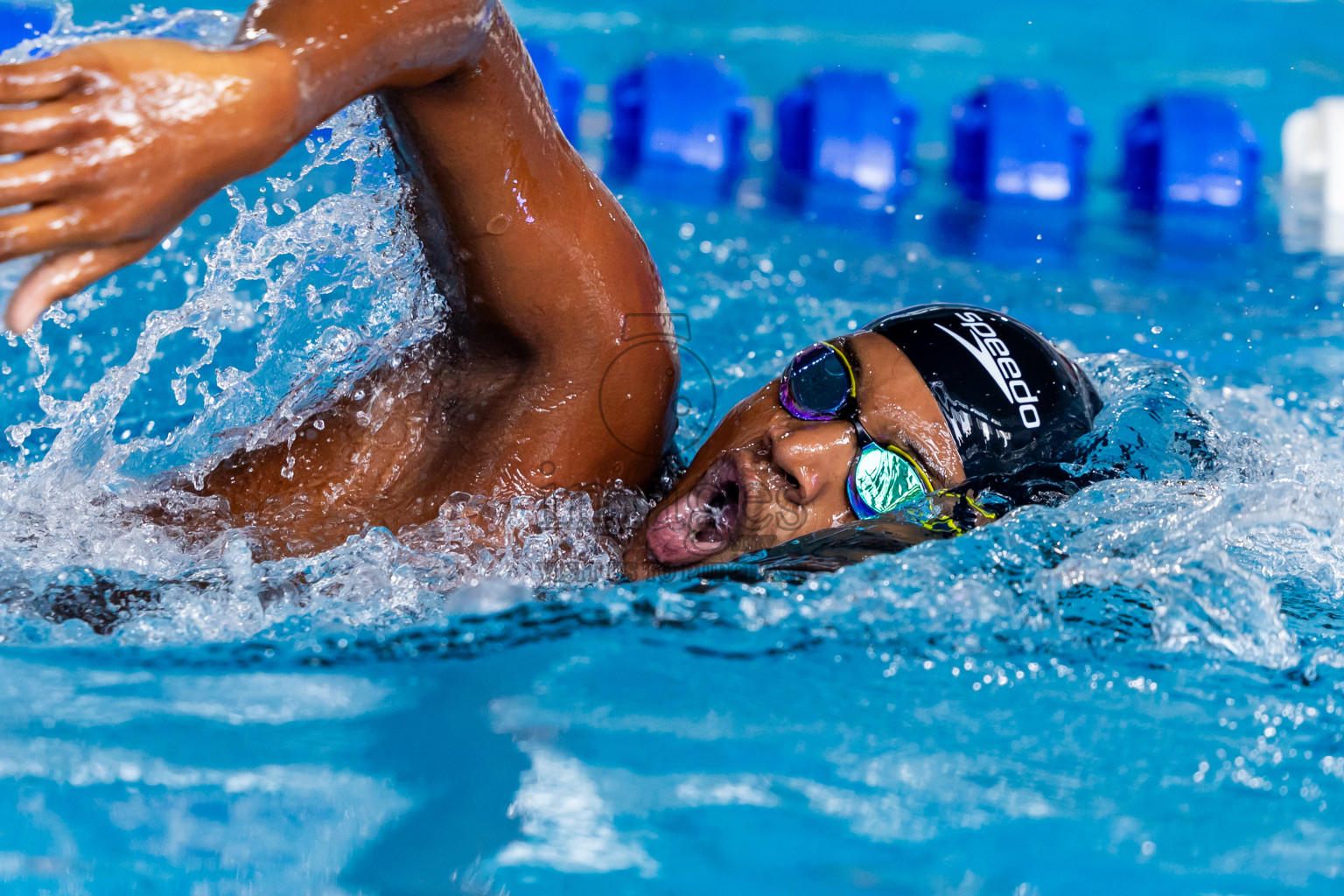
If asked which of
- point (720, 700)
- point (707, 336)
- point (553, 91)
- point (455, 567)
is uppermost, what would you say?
point (553, 91)

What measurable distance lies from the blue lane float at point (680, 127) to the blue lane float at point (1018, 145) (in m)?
0.86

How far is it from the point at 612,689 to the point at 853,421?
57cm

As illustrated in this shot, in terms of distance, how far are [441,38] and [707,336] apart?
2098mm

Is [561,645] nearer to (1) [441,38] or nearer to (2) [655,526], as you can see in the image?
(2) [655,526]

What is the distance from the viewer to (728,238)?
3994mm

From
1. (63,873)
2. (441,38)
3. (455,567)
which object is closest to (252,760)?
(63,873)

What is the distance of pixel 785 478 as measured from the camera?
183 cm

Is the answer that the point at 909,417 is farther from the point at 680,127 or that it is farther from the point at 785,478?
the point at 680,127

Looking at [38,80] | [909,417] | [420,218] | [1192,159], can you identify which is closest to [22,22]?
[420,218]

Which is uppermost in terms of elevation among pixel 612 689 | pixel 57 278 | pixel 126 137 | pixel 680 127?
pixel 680 127

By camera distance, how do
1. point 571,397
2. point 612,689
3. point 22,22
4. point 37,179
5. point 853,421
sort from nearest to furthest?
point 37,179, point 612,689, point 571,397, point 853,421, point 22,22

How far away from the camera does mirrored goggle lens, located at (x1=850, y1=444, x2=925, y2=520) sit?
5.98 ft

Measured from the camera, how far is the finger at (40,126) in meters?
0.89

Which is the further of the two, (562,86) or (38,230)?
(562,86)
